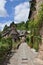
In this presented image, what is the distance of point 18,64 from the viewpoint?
53.7ft

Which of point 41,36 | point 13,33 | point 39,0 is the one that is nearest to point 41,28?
point 41,36

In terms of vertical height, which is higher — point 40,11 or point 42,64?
point 40,11

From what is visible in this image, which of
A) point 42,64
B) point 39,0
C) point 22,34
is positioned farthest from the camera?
point 22,34

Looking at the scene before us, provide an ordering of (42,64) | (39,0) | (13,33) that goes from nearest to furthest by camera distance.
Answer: (42,64) < (39,0) < (13,33)

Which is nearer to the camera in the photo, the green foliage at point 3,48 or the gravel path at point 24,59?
the gravel path at point 24,59

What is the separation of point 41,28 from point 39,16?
1.21 m

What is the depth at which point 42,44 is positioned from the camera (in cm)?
1305

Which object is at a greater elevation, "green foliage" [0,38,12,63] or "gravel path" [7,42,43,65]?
"green foliage" [0,38,12,63]

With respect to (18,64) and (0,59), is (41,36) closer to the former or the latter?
(18,64)

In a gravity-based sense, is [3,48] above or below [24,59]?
above

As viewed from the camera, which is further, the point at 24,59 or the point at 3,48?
the point at 3,48

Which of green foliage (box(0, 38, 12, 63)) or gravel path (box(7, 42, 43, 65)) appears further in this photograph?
green foliage (box(0, 38, 12, 63))

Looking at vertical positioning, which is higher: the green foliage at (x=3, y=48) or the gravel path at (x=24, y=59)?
the green foliage at (x=3, y=48)

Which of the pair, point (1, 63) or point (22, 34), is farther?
point (22, 34)
